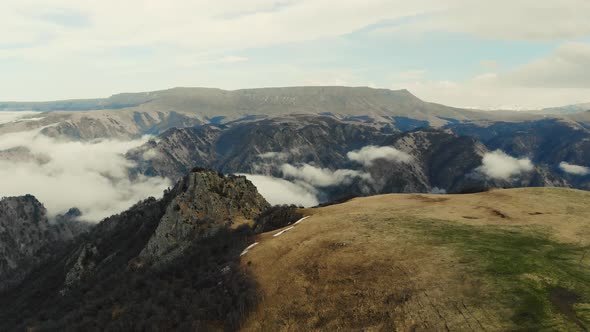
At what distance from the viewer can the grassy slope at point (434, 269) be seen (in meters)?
44.2

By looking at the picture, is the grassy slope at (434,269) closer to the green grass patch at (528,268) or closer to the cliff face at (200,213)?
the green grass patch at (528,268)

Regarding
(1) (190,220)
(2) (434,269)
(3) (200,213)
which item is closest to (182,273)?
(1) (190,220)

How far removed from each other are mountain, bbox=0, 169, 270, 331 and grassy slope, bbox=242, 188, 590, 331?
7.81 metres

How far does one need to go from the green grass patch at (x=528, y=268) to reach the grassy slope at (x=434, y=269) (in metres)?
0.12

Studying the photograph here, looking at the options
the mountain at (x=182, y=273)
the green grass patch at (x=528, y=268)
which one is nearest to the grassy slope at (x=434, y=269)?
the green grass patch at (x=528, y=268)

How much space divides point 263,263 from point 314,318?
20349 mm

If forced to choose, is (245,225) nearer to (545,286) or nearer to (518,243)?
(518,243)

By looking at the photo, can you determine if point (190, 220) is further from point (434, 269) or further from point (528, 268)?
point (528, 268)

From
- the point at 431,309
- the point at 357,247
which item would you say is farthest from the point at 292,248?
the point at 431,309

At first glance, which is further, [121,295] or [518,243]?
[121,295]

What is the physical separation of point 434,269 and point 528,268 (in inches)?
480

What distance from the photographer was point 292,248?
72.4 meters

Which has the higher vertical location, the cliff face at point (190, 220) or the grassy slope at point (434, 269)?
the grassy slope at point (434, 269)

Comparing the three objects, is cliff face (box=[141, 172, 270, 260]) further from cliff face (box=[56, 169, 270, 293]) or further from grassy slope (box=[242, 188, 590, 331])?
grassy slope (box=[242, 188, 590, 331])
